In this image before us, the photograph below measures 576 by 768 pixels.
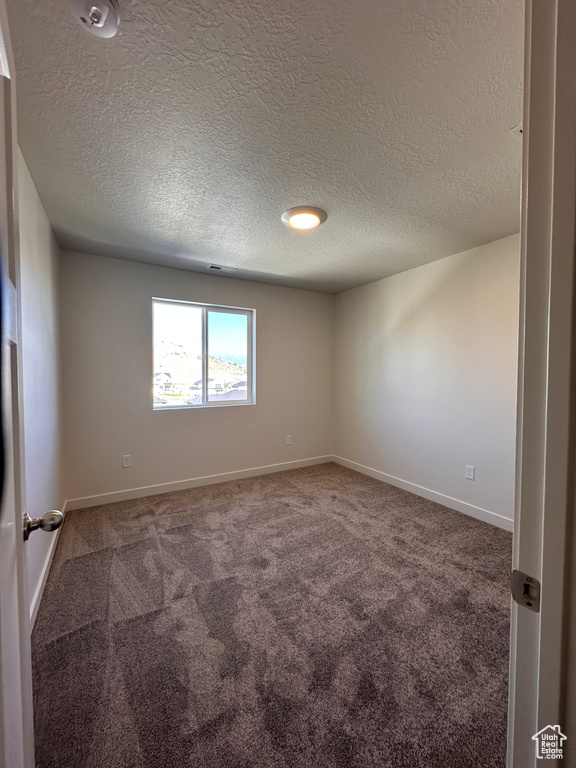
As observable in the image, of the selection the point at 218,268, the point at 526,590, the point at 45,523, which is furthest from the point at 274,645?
the point at 218,268

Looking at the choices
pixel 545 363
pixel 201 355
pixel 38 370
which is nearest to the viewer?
pixel 545 363

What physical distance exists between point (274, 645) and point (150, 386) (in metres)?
2.67

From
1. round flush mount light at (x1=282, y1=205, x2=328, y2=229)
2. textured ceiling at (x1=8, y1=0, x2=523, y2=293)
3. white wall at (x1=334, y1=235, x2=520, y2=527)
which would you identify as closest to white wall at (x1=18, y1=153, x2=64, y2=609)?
textured ceiling at (x1=8, y1=0, x2=523, y2=293)

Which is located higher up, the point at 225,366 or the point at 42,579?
the point at 225,366

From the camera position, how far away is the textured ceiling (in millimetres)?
1033

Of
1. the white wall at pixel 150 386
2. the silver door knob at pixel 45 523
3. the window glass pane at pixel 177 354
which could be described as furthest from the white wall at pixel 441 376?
the silver door knob at pixel 45 523

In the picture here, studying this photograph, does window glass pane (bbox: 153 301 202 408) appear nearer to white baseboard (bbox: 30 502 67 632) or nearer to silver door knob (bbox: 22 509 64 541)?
white baseboard (bbox: 30 502 67 632)

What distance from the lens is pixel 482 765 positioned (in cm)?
108

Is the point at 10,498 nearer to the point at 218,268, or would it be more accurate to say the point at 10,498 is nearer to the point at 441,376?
the point at 218,268

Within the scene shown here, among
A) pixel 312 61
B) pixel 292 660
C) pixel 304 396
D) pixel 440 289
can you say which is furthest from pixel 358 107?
pixel 304 396

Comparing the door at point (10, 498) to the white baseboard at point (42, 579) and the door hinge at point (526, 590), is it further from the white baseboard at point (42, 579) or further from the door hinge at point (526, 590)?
the white baseboard at point (42, 579)

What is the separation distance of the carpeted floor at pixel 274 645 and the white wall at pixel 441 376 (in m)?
0.63

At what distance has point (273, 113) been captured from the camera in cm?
138

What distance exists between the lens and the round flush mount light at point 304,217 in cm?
219
